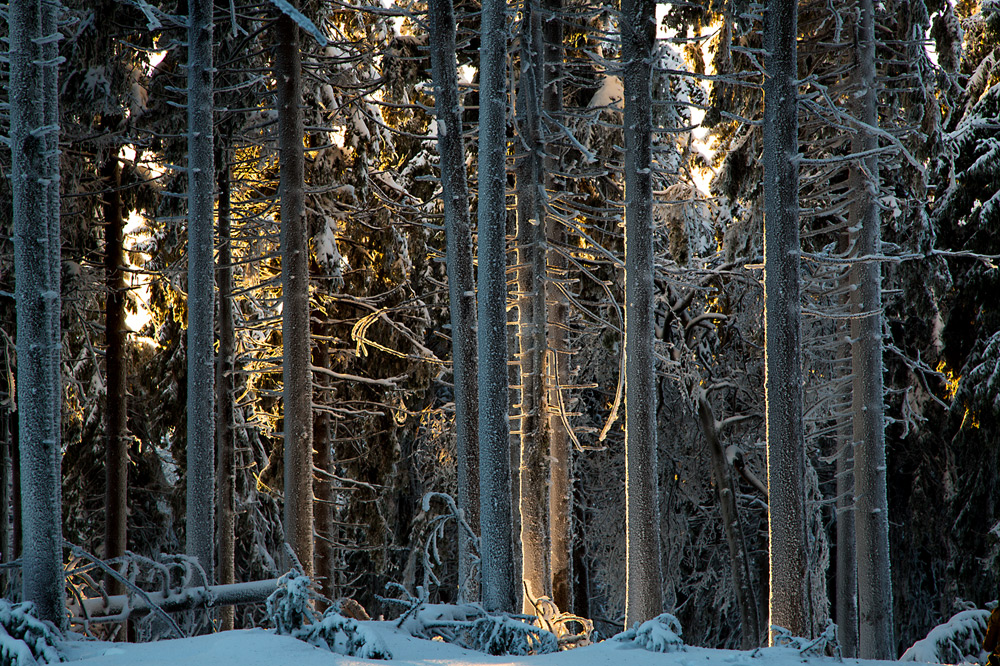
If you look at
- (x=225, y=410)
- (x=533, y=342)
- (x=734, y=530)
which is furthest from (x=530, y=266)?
(x=734, y=530)

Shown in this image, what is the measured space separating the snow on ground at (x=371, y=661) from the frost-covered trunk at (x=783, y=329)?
8.22ft

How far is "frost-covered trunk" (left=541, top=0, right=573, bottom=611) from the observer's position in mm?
13117

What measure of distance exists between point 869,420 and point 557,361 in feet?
16.4

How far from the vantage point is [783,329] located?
9.90m

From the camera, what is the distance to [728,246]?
15.9 metres

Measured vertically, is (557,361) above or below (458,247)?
below

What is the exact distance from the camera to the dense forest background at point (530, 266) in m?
12.1

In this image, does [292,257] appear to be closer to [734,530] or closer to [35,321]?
[35,321]

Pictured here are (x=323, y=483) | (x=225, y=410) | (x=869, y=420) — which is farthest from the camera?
(x=323, y=483)

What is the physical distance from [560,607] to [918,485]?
9.26 metres

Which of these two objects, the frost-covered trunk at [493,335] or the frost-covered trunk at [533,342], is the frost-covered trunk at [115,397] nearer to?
the frost-covered trunk at [533,342]

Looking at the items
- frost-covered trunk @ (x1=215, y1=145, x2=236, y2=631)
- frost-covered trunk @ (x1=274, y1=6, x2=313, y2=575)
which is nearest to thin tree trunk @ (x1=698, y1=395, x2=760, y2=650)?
frost-covered trunk @ (x1=274, y1=6, x2=313, y2=575)

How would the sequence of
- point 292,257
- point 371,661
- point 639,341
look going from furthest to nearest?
point 292,257 < point 639,341 < point 371,661

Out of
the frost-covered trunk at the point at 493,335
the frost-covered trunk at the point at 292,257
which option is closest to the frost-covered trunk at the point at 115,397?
the frost-covered trunk at the point at 292,257
